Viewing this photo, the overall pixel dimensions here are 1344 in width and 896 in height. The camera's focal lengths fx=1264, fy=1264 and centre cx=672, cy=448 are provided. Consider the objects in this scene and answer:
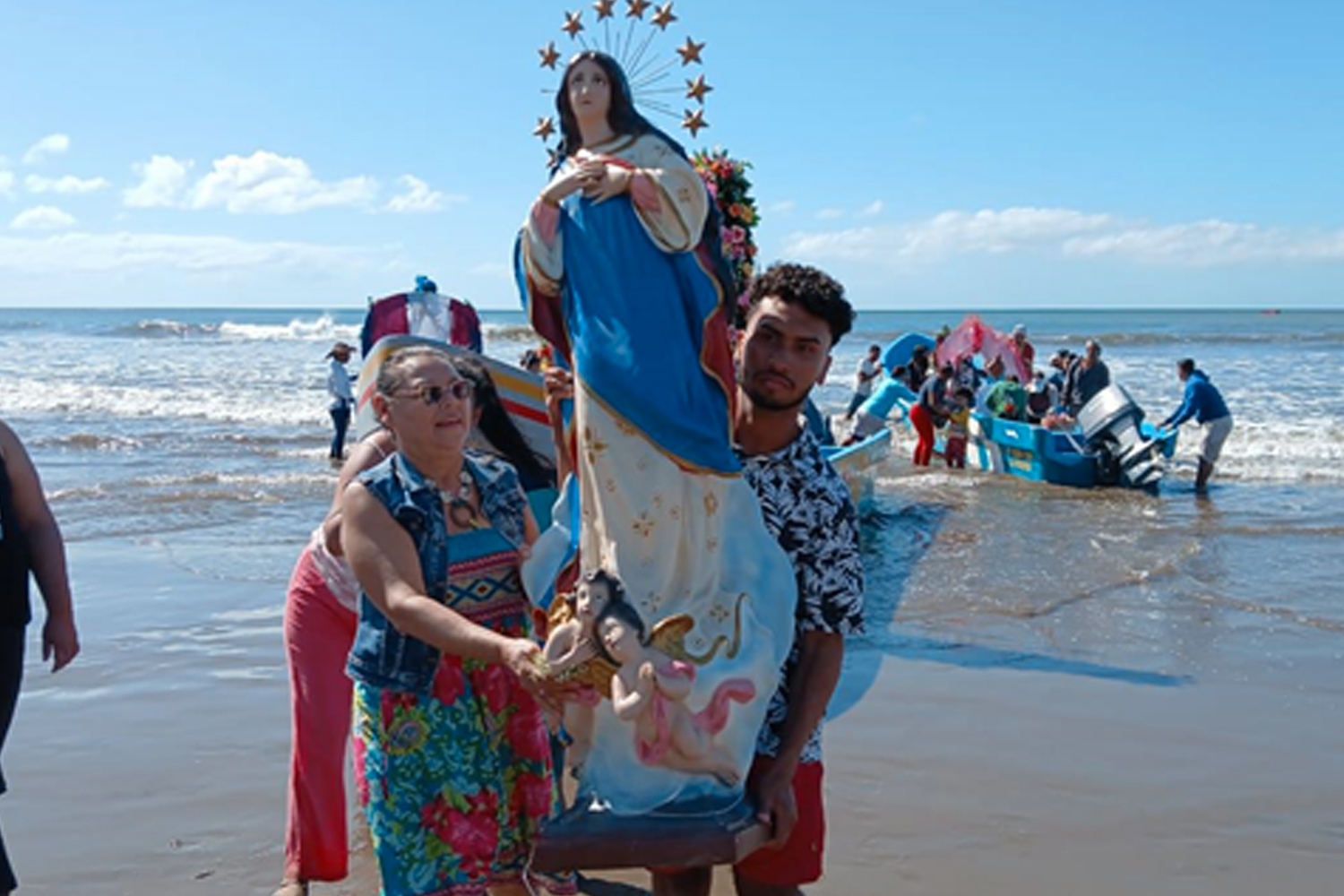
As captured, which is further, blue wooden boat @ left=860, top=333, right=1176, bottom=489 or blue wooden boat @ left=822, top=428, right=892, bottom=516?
blue wooden boat @ left=860, top=333, right=1176, bottom=489

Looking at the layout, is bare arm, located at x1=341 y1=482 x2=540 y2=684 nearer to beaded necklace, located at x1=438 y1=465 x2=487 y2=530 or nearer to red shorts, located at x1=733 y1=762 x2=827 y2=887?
beaded necklace, located at x1=438 y1=465 x2=487 y2=530

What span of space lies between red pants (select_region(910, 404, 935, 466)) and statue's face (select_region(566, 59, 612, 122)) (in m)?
14.3

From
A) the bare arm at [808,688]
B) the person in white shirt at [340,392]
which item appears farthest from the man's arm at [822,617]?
the person in white shirt at [340,392]

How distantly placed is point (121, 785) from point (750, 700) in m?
3.61

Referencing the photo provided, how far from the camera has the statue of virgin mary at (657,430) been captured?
9.36 ft

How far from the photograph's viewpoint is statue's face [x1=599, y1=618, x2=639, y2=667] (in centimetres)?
269

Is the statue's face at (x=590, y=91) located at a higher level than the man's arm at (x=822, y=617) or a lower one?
higher

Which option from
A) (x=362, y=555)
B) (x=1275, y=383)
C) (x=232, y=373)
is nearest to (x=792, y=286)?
(x=362, y=555)

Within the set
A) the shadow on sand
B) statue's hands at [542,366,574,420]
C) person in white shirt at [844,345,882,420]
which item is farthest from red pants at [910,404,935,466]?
statue's hands at [542,366,574,420]

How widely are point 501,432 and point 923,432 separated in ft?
44.1

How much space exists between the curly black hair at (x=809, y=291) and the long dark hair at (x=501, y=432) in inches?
35.8

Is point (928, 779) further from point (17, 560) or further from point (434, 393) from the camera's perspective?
point (17, 560)

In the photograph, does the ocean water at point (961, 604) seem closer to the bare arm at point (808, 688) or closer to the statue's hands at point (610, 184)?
the bare arm at point (808, 688)

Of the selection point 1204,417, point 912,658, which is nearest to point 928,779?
point 912,658
